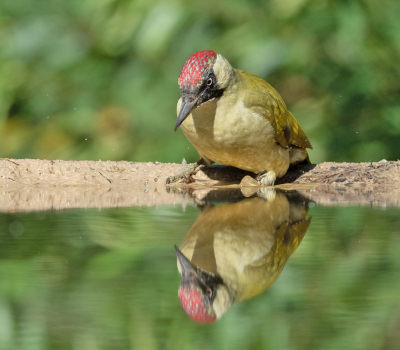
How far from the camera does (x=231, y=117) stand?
168 inches

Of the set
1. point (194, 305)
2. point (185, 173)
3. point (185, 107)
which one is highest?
point (185, 107)

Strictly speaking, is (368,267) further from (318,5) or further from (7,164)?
(318,5)

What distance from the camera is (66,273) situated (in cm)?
186

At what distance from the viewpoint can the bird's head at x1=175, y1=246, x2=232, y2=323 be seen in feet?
4.92

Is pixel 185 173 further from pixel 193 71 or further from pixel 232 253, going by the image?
pixel 232 253

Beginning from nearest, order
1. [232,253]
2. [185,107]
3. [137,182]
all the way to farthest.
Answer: [232,253] → [185,107] → [137,182]

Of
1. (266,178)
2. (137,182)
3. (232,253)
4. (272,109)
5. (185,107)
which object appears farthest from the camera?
(137,182)

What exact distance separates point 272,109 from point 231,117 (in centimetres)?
48

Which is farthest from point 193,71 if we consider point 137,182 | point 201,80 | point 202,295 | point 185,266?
point 202,295

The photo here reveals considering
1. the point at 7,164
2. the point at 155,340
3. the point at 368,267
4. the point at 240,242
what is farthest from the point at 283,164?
the point at 155,340

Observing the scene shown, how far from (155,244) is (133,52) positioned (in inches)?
180

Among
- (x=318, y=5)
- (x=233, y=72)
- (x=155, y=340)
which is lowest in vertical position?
(x=155, y=340)

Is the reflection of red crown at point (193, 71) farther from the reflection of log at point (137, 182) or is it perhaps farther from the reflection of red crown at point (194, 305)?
the reflection of red crown at point (194, 305)

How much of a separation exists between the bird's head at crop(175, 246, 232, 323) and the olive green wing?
104 inches
